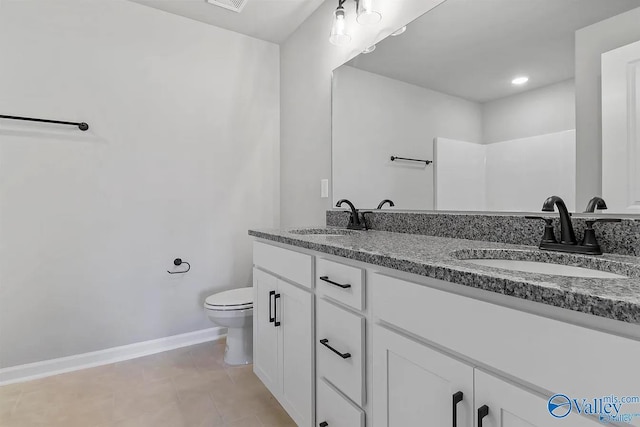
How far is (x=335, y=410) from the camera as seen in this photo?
1101 mm

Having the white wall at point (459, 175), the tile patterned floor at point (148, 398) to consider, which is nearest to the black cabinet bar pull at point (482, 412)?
the white wall at point (459, 175)

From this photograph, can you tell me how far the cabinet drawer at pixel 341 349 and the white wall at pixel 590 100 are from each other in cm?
83

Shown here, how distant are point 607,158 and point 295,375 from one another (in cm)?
133

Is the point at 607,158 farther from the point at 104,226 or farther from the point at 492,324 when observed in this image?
the point at 104,226

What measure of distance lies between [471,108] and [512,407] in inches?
45.3

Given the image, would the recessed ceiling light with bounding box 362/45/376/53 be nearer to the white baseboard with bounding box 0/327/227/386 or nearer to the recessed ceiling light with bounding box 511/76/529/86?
the recessed ceiling light with bounding box 511/76/529/86

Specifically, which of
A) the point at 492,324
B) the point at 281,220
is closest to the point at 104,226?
the point at 281,220

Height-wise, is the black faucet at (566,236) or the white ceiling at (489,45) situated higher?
the white ceiling at (489,45)

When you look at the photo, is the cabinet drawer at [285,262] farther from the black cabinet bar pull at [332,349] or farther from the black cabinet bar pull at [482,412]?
the black cabinet bar pull at [482,412]

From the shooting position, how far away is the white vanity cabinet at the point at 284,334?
4.11 feet

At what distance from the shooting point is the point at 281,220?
2.77 m

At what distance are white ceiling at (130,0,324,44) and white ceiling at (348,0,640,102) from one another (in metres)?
0.86

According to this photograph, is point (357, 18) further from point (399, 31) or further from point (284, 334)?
point (284, 334)

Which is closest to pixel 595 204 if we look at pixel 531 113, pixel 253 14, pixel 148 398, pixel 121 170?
pixel 531 113
